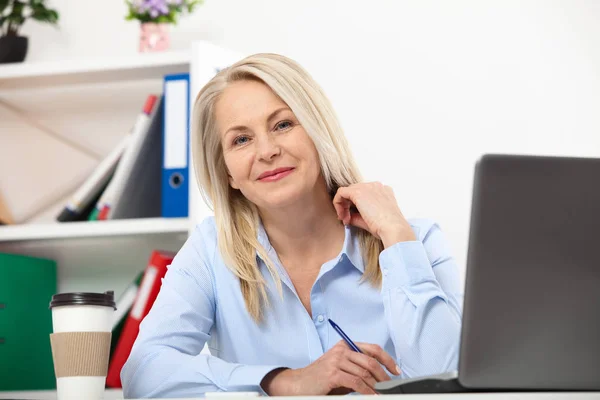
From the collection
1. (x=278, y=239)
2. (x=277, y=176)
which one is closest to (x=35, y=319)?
(x=278, y=239)

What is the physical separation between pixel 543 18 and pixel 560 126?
0.34 meters

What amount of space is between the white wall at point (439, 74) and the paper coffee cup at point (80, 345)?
140cm

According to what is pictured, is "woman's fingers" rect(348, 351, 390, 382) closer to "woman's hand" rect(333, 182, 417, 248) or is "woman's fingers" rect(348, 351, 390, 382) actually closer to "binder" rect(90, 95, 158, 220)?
"woman's hand" rect(333, 182, 417, 248)

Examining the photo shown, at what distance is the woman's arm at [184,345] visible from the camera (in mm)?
1271

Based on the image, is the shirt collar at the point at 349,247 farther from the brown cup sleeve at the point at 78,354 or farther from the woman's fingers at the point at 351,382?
the brown cup sleeve at the point at 78,354

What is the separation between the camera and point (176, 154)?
84.2 inches

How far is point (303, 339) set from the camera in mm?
1575

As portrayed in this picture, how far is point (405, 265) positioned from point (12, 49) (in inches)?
64.0

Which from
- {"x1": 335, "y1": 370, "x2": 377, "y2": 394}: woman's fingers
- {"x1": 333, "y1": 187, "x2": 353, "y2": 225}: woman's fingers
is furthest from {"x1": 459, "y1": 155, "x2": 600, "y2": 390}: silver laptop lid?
{"x1": 333, "y1": 187, "x2": 353, "y2": 225}: woman's fingers

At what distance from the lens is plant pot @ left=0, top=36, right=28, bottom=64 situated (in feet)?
7.83

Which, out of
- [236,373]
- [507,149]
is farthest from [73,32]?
[236,373]

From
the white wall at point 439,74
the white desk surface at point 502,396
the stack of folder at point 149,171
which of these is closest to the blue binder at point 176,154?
the stack of folder at point 149,171

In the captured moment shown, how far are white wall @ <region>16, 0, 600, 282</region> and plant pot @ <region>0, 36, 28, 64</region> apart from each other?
1.57 feet

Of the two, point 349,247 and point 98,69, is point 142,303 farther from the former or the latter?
point 349,247
